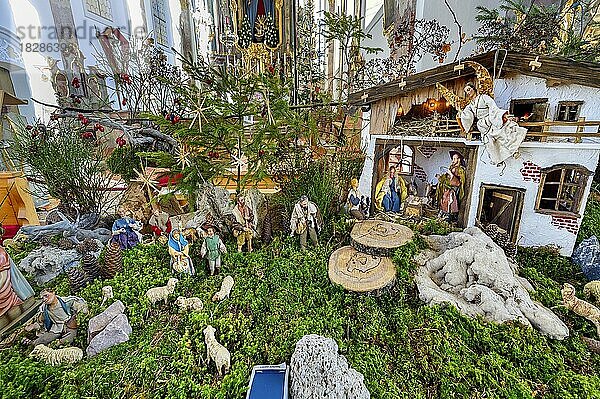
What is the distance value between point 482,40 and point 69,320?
4.40 metres

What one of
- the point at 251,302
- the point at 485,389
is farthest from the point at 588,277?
the point at 251,302

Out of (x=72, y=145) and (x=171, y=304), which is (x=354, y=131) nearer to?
(x=171, y=304)

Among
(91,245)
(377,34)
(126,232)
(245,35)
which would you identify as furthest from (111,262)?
(377,34)

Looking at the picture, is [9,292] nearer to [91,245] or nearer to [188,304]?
[91,245]

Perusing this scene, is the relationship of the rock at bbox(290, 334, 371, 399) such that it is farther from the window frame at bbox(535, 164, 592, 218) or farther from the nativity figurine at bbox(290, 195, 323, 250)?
the window frame at bbox(535, 164, 592, 218)

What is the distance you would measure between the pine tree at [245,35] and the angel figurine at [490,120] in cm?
567

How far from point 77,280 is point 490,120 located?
350 centimetres

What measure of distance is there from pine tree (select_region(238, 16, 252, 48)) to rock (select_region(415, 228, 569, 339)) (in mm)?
6286

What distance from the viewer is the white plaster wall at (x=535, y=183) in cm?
235

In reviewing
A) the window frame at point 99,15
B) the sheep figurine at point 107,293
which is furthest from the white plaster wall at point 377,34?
the sheep figurine at point 107,293

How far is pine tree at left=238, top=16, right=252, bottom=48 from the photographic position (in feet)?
22.1

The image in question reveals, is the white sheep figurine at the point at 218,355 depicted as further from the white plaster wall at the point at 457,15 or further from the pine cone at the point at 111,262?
the white plaster wall at the point at 457,15

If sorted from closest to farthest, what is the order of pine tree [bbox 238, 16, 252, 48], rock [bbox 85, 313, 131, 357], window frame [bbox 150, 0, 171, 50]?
rock [bbox 85, 313, 131, 357]
window frame [bbox 150, 0, 171, 50]
pine tree [bbox 238, 16, 252, 48]

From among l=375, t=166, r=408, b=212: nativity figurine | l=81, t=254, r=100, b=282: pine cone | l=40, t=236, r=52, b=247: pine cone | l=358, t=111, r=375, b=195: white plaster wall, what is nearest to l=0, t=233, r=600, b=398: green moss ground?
l=81, t=254, r=100, b=282: pine cone
